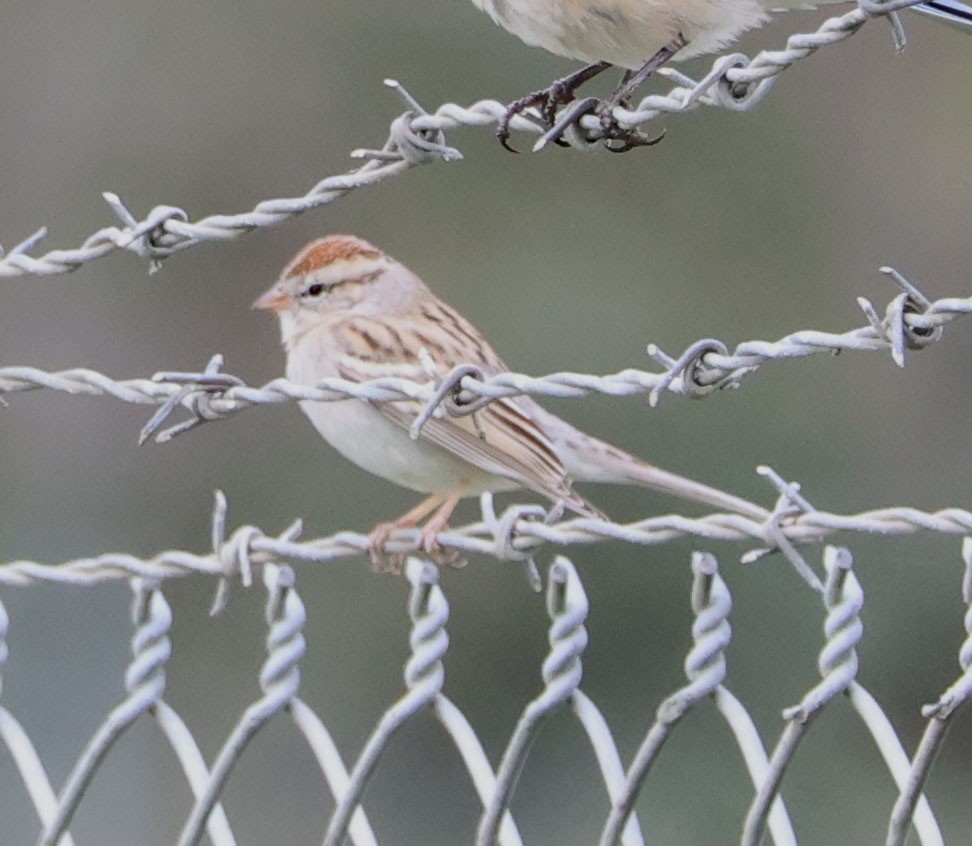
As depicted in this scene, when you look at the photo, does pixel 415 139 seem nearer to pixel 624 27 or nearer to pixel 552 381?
pixel 552 381

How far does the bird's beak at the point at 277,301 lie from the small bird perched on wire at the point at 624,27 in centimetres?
134

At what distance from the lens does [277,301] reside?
5852mm

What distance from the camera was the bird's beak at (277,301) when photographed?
5840 mm

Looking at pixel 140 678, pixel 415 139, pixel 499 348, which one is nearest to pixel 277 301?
pixel 415 139

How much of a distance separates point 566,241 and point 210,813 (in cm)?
937

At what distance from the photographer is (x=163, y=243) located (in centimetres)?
354

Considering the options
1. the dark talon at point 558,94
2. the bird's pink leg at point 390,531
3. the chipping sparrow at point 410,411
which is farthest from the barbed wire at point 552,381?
the chipping sparrow at point 410,411

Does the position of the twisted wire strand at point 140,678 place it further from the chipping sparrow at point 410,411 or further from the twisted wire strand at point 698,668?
the chipping sparrow at point 410,411

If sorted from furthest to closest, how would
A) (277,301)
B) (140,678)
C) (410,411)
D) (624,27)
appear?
(277,301) < (410,411) < (624,27) < (140,678)

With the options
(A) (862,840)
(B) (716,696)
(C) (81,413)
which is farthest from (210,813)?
(C) (81,413)

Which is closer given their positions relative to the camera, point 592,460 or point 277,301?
point 592,460

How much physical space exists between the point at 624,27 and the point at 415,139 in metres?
1.26

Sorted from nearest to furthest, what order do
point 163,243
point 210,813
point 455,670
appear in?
point 210,813
point 163,243
point 455,670

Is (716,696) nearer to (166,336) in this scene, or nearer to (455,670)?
(455,670)
